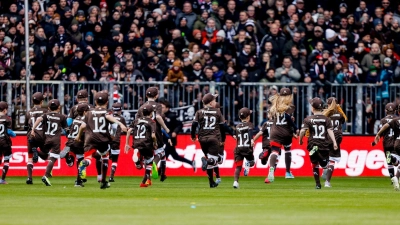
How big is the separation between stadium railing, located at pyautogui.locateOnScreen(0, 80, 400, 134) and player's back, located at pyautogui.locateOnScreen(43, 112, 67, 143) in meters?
5.05

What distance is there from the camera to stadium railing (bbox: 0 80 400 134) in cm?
3172

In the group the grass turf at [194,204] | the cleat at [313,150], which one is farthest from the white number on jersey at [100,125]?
the cleat at [313,150]

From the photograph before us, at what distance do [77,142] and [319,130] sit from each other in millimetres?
6259

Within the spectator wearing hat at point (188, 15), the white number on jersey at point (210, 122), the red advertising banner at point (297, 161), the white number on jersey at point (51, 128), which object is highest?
the spectator wearing hat at point (188, 15)

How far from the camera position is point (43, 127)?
87.6 ft

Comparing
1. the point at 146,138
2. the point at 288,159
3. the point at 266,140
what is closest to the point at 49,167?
the point at 146,138

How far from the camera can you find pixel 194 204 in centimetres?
1817

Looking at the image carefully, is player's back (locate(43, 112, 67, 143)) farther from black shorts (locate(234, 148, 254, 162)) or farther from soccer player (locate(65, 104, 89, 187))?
black shorts (locate(234, 148, 254, 162))

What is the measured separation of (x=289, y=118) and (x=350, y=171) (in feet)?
19.3

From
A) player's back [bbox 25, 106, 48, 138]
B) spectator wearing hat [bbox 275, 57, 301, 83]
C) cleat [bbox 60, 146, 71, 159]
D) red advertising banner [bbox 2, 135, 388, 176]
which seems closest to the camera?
player's back [bbox 25, 106, 48, 138]

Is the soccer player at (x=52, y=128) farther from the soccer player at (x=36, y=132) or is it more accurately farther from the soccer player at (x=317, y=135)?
the soccer player at (x=317, y=135)

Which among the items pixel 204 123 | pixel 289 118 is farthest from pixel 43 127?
pixel 289 118

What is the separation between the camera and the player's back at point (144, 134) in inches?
944

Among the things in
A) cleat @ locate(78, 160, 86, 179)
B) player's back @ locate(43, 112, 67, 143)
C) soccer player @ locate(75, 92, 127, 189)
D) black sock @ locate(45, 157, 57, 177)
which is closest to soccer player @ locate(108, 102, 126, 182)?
player's back @ locate(43, 112, 67, 143)
